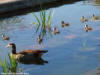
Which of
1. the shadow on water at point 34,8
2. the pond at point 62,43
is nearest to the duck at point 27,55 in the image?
the pond at point 62,43

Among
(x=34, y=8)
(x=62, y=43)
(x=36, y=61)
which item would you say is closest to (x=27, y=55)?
(x=36, y=61)

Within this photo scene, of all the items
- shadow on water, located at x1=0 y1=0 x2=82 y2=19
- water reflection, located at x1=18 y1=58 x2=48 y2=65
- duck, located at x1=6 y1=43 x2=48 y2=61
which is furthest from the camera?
shadow on water, located at x1=0 y1=0 x2=82 y2=19

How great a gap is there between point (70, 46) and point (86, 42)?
751mm

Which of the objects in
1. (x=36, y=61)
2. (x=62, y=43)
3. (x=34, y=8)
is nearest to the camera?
(x=36, y=61)

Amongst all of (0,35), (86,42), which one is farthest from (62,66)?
(0,35)

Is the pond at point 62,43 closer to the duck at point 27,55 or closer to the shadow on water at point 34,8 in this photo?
the duck at point 27,55

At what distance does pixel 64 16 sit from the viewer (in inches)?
→ 624

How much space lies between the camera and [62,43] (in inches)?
444

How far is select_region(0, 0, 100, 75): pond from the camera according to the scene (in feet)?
29.4

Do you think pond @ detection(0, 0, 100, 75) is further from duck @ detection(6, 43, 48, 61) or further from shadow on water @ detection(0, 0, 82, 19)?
shadow on water @ detection(0, 0, 82, 19)

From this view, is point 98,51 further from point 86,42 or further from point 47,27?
point 47,27

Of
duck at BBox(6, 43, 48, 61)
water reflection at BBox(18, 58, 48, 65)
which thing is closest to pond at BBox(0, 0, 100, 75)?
water reflection at BBox(18, 58, 48, 65)

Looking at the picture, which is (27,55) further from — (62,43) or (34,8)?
(34,8)

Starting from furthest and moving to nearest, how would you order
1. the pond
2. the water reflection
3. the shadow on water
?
the shadow on water
the water reflection
the pond
